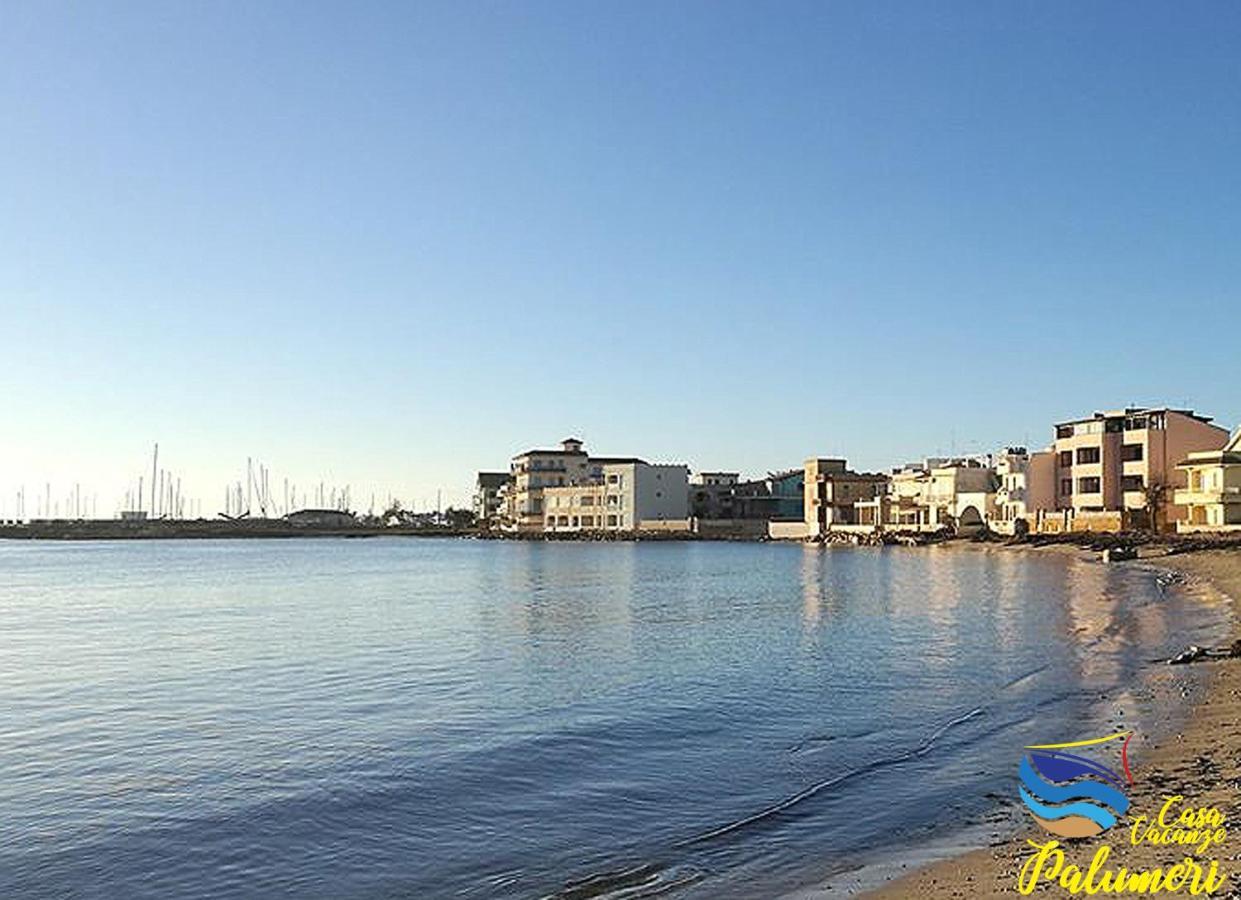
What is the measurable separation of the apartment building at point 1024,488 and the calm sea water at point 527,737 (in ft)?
178

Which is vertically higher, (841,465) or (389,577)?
(841,465)

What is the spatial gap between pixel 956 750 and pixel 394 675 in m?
13.9

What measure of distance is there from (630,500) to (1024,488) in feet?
182

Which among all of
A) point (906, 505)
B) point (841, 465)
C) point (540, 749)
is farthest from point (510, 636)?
point (841, 465)

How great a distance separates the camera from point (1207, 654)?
Answer: 24625mm

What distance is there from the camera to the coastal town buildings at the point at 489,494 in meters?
179

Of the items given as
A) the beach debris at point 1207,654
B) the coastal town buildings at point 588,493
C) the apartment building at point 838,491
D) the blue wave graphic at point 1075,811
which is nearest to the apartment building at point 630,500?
the coastal town buildings at point 588,493

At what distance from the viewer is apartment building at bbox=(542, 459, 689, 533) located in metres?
142

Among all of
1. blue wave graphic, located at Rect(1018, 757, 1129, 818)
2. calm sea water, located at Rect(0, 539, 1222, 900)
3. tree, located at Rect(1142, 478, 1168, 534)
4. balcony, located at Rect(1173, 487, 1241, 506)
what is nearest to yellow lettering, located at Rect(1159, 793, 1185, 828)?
blue wave graphic, located at Rect(1018, 757, 1129, 818)

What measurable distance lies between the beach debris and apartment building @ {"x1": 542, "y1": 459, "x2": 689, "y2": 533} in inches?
4538

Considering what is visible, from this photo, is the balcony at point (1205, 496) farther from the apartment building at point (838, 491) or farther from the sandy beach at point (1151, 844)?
the sandy beach at point (1151, 844)

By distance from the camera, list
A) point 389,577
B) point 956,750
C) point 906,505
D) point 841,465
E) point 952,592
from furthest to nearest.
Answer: point 841,465, point 906,505, point 389,577, point 952,592, point 956,750

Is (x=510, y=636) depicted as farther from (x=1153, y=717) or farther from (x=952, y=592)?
(x=952, y=592)

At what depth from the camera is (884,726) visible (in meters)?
19.2
